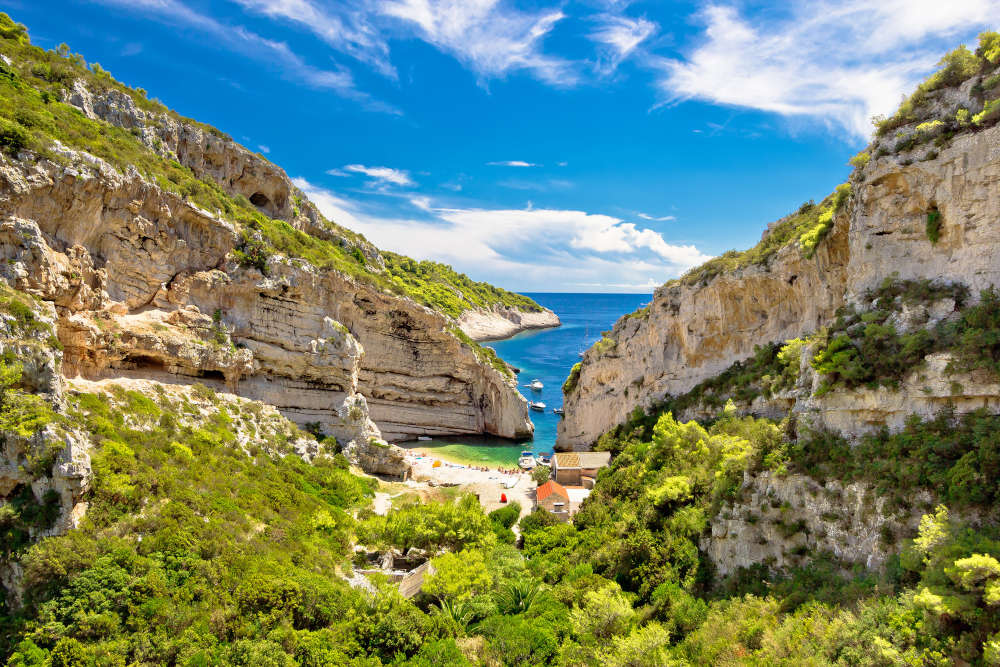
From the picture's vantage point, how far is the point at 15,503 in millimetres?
16000

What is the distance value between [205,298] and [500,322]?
114 m

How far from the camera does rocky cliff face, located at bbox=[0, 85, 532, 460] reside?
21.6 meters

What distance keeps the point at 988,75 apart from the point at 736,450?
15.6 m

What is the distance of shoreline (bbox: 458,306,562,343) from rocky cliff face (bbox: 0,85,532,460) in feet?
176

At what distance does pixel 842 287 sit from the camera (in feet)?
72.1

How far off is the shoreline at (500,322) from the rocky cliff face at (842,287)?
64.5 metres

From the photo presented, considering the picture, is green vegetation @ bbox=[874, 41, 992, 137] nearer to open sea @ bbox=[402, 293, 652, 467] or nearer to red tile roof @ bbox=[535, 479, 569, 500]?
red tile roof @ bbox=[535, 479, 569, 500]

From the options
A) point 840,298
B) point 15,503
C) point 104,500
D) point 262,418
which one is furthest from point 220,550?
point 840,298

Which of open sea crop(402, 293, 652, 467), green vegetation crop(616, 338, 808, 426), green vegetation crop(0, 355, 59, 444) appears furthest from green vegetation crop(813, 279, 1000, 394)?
open sea crop(402, 293, 652, 467)

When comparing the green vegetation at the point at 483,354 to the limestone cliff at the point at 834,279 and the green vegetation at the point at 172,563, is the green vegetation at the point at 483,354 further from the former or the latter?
the green vegetation at the point at 172,563

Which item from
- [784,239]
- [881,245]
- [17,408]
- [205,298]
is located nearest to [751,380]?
[784,239]

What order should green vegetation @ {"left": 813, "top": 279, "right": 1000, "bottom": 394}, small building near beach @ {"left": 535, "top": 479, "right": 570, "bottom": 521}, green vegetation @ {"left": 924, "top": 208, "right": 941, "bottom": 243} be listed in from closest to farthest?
green vegetation @ {"left": 813, "top": 279, "right": 1000, "bottom": 394}
green vegetation @ {"left": 924, "top": 208, "right": 941, "bottom": 243}
small building near beach @ {"left": 535, "top": 479, "right": 570, "bottom": 521}

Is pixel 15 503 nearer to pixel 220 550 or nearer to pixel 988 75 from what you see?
pixel 220 550

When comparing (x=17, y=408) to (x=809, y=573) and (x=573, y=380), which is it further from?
(x=573, y=380)
